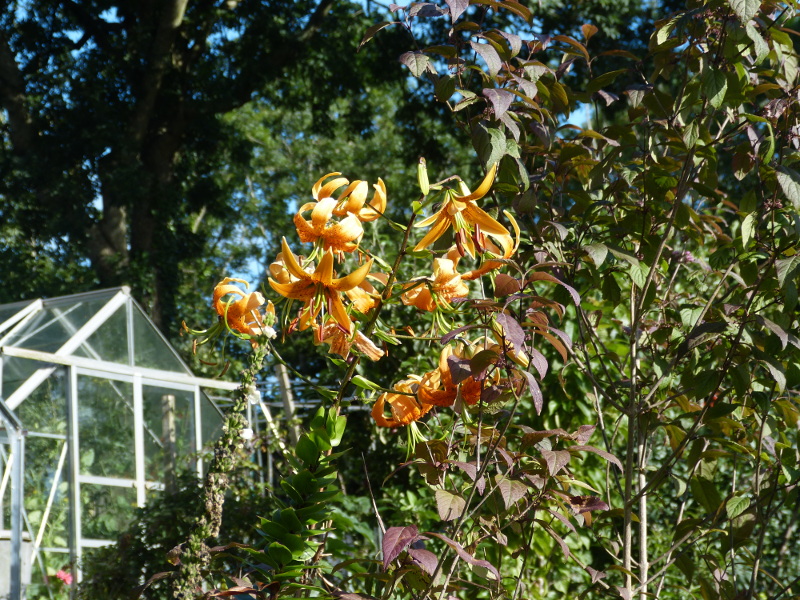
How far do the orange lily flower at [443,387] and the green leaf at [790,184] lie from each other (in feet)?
1.96

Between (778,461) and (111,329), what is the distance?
4.68 metres

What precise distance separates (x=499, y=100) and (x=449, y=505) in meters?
0.64

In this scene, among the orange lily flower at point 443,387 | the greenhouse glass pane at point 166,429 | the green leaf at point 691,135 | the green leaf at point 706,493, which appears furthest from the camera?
the greenhouse glass pane at point 166,429

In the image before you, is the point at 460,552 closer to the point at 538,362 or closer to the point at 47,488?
the point at 538,362

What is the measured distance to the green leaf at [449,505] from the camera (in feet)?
3.84

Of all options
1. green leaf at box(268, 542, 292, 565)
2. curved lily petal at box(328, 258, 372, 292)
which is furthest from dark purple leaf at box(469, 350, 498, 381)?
green leaf at box(268, 542, 292, 565)

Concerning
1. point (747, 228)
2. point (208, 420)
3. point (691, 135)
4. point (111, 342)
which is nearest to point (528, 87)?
point (691, 135)

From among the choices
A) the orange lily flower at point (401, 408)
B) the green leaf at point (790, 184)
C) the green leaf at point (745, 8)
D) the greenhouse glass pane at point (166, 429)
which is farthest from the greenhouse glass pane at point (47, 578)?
the green leaf at point (745, 8)

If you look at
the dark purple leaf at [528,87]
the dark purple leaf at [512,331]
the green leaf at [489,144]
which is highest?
the dark purple leaf at [528,87]

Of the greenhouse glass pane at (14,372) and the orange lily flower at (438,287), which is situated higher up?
the greenhouse glass pane at (14,372)

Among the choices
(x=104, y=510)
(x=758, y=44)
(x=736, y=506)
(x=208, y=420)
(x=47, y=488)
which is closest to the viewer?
(x=758, y=44)

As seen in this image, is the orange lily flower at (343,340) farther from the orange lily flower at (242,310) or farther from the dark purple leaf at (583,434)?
the dark purple leaf at (583,434)

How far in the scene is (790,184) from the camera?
1378 mm

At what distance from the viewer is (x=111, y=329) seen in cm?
552
